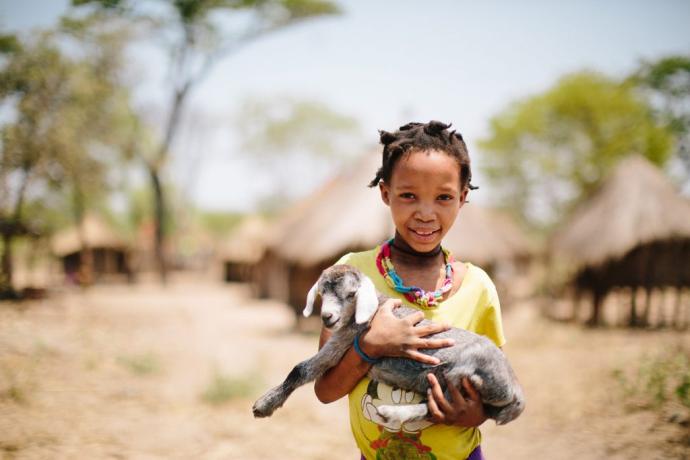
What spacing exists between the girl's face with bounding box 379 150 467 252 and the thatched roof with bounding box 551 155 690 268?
13.2m

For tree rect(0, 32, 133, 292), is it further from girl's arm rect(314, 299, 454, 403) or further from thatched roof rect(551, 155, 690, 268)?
thatched roof rect(551, 155, 690, 268)

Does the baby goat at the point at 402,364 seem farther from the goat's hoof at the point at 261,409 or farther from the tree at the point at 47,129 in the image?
the tree at the point at 47,129

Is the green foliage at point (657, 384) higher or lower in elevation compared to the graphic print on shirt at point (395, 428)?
lower

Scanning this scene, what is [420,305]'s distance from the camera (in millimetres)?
1925

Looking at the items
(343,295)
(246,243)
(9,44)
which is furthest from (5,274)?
(246,243)

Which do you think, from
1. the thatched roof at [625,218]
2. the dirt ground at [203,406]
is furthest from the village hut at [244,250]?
the dirt ground at [203,406]

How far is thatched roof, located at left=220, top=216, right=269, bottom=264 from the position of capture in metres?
Answer: 28.6

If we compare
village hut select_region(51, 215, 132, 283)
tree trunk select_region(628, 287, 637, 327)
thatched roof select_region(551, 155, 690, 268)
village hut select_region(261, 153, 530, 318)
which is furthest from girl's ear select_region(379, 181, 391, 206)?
village hut select_region(51, 215, 132, 283)

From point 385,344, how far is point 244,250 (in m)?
27.9

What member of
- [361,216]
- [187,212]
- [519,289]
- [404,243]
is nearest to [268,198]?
[187,212]

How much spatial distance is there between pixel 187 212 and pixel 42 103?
3576 centimetres

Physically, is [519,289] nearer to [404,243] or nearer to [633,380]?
[633,380]

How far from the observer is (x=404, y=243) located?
1975mm

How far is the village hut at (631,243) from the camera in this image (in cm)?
1289
